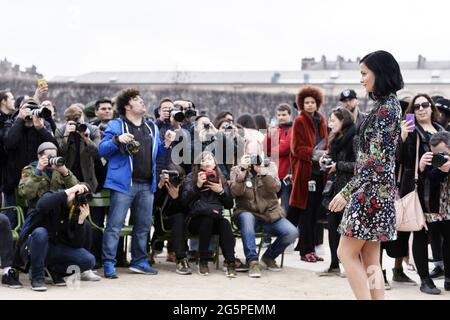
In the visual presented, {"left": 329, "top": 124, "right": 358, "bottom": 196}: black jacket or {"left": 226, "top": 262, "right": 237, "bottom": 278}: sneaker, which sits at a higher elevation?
{"left": 329, "top": 124, "right": 358, "bottom": 196}: black jacket

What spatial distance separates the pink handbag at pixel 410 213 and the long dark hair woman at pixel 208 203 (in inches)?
69.9

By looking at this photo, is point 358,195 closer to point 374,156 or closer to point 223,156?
point 374,156

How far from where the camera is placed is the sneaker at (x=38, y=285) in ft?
24.4

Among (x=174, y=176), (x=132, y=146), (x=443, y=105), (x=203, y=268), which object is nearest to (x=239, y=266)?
(x=203, y=268)

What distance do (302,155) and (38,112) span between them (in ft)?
10.7

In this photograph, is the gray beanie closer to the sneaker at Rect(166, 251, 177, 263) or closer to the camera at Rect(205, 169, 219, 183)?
the camera at Rect(205, 169, 219, 183)

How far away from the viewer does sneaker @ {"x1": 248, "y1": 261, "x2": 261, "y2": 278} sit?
8672 millimetres

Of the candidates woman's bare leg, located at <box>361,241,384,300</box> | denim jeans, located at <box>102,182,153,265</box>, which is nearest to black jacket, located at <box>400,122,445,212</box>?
woman's bare leg, located at <box>361,241,384,300</box>

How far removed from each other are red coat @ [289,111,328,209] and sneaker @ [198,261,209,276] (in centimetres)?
168

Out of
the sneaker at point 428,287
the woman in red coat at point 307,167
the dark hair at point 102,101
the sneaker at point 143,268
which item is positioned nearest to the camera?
the sneaker at point 428,287

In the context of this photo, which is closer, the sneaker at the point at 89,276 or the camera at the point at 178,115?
the sneaker at the point at 89,276

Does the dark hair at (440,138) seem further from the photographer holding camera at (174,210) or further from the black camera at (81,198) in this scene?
the black camera at (81,198)

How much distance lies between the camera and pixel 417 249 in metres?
7.96

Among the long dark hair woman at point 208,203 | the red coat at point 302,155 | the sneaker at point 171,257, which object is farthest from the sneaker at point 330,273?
the sneaker at point 171,257
